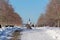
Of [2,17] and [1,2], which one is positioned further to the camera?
[1,2]

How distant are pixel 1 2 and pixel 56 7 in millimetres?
18160

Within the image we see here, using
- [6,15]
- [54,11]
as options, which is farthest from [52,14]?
[6,15]

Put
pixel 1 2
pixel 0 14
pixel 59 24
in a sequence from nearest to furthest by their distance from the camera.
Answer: pixel 0 14
pixel 1 2
pixel 59 24

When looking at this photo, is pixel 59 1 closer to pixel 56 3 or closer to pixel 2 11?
pixel 56 3

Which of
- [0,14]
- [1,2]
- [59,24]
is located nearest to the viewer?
[0,14]

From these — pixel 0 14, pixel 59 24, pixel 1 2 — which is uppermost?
pixel 1 2

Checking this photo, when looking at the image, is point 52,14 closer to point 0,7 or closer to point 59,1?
point 59,1

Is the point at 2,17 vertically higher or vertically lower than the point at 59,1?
lower

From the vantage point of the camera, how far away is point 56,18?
67125mm

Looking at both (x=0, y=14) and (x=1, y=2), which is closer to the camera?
(x=0, y=14)

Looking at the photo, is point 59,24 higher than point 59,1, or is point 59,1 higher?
point 59,1

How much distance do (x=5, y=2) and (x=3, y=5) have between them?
4762 mm

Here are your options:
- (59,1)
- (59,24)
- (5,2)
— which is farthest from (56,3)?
(5,2)

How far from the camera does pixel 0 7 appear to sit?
206ft
